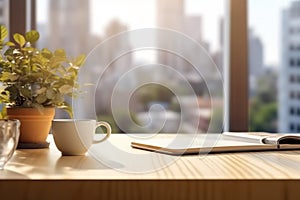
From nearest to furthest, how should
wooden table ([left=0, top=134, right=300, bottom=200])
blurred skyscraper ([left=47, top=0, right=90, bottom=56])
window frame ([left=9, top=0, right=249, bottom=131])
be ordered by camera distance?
wooden table ([left=0, top=134, right=300, bottom=200]), window frame ([left=9, top=0, right=249, bottom=131]), blurred skyscraper ([left=47, top=0, right=90, bottom=56])

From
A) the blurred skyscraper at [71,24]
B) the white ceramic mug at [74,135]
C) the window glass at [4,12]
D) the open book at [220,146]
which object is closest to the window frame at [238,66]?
the window glass at [4,12]

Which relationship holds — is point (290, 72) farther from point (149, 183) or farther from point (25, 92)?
point (149, 183)

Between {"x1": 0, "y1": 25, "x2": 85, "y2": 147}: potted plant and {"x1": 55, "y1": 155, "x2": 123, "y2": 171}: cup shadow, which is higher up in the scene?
{"x1": 0, "y1": 25, "x2": 85, "y2": 147}: potted plant

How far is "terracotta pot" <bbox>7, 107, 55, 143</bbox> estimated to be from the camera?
1.12m

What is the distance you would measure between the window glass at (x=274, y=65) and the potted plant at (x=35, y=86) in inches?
58.5

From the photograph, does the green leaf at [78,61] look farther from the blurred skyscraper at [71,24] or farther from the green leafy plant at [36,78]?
the blurred skyscraper at [71,24]

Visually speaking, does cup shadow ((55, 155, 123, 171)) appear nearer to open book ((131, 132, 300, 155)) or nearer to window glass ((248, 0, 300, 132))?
open book ((131, 132, 300, 155))

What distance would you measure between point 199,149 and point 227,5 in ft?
4.14

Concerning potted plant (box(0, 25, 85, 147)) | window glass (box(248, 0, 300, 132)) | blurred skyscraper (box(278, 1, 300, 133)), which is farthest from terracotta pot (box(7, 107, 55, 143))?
blurred skyscraper (box(278, 1, 300, 133))

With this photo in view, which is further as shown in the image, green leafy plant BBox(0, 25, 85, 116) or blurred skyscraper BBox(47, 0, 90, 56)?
blurred skyscraper BBox(47, 0, 90, 56)

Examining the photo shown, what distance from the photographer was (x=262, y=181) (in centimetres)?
71

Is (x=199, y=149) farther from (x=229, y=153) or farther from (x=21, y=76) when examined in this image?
(x=21, y=76)

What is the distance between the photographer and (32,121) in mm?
1127

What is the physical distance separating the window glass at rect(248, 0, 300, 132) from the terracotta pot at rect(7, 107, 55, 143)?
4.91 ft
